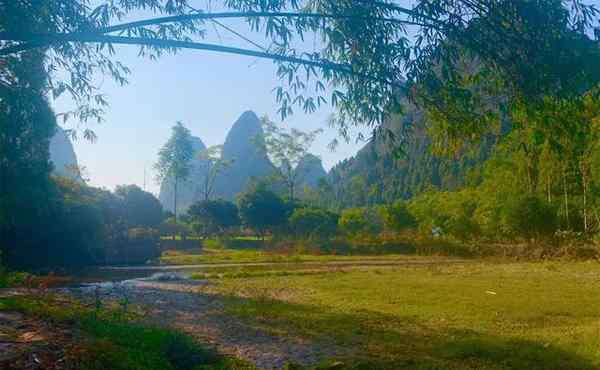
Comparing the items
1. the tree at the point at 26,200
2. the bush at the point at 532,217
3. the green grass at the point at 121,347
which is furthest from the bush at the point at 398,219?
the green grass at the point at 121,347

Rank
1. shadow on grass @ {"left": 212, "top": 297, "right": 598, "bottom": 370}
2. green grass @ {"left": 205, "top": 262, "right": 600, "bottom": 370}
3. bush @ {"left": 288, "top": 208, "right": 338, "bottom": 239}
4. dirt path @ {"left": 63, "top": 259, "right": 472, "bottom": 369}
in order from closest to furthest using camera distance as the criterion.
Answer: shadow on grass @ {"left": 212, "top": 297, "right": 598, "bottom": 370}
green grass @ {"left": 205, "top": 262, "right": 600, "bottom": 370}
dirt path @ {"left": 63, "top": 259, "right": 472, "bottom": 369}
bush @ {"left": 288, "top": 208, "right": 338, "bottom": 239}

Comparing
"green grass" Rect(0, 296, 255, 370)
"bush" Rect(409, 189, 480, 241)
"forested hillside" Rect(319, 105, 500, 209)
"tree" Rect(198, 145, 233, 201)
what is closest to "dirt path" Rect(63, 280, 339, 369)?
"green grass" Rect(0, 296, 255, 370)

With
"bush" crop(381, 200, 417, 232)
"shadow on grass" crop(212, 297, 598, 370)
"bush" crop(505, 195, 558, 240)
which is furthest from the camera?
"bush" crop(381, 200, 417, 232)

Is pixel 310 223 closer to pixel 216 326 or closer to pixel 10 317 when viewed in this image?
pixel 216 326

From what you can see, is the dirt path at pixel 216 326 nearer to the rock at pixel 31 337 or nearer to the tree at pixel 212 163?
the rock at pixel 31 337

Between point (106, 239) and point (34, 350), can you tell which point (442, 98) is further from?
point (106, 239)

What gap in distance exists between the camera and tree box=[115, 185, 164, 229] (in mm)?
42094

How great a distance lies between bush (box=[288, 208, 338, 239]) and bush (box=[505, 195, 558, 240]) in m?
12.4

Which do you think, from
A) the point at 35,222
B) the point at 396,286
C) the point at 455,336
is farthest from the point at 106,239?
the point at 455,336

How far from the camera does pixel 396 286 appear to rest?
14594 mm

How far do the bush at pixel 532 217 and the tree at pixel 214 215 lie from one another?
2522cm

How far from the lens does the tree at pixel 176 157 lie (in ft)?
169

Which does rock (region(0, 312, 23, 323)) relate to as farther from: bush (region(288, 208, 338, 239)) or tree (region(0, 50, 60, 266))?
bush (region(288, 208, 338, 239))

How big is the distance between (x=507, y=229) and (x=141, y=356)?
28.7m
